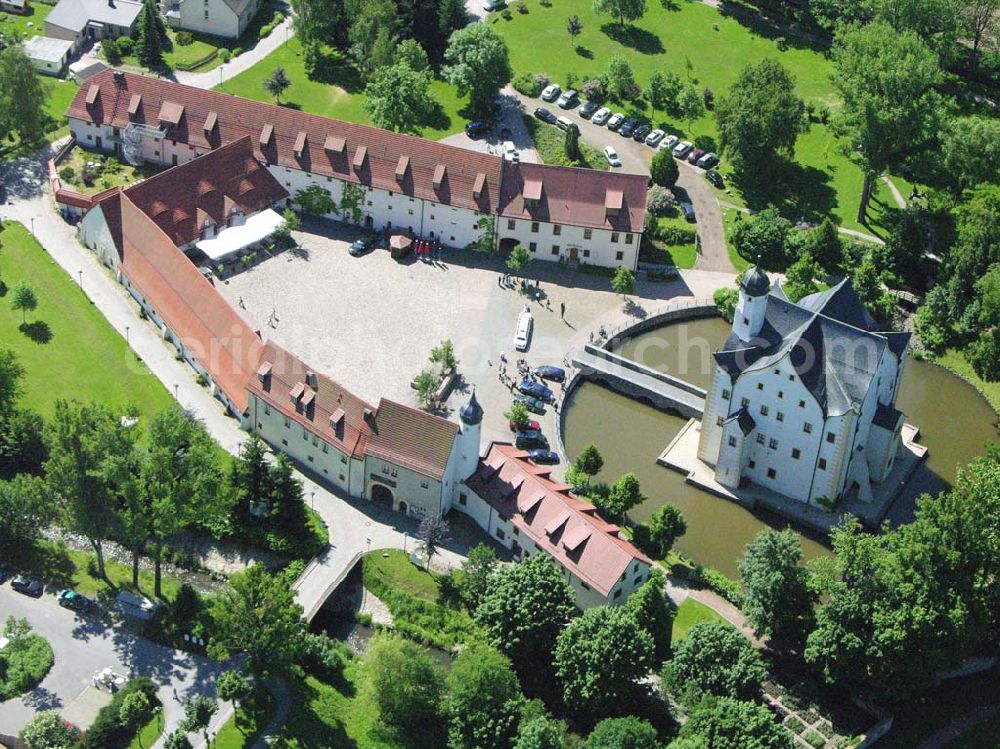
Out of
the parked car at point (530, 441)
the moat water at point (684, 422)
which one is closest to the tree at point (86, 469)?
the parked car at point (530, 441)

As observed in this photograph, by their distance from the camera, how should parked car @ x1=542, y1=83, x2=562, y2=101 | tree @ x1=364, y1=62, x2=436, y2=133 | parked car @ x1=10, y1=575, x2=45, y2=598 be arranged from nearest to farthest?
parked car @ x1=10, y1=575, x2=45, y2=598
tree @ x1=364, y1=62, x2=436, y2=133
parked car @ x1=542, y1=83, x2=562, y2=101

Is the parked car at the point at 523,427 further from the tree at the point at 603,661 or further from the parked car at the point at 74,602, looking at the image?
the parked car at the point at 74,602

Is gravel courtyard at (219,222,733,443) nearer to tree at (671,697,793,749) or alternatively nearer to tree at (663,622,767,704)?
tree at (663,622,767,704)

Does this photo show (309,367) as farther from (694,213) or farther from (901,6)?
(901,6)

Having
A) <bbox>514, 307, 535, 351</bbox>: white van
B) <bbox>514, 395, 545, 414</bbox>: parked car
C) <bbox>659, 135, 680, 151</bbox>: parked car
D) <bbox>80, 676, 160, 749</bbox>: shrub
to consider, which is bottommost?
<bbox>80, 676, 160, 749</bbox>: shrub

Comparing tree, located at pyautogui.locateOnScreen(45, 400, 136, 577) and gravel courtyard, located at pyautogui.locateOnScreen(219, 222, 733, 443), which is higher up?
tree, located at pyautogui.locateOnScreen(45, 400, 136, 577)

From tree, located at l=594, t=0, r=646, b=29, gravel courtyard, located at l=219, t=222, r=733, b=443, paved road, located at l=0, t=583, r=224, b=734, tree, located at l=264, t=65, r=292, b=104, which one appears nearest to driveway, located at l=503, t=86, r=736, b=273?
gravel courtyard, located at l=219, t=222, r=733, b=443

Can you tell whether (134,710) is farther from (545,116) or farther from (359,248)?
(545,116)
